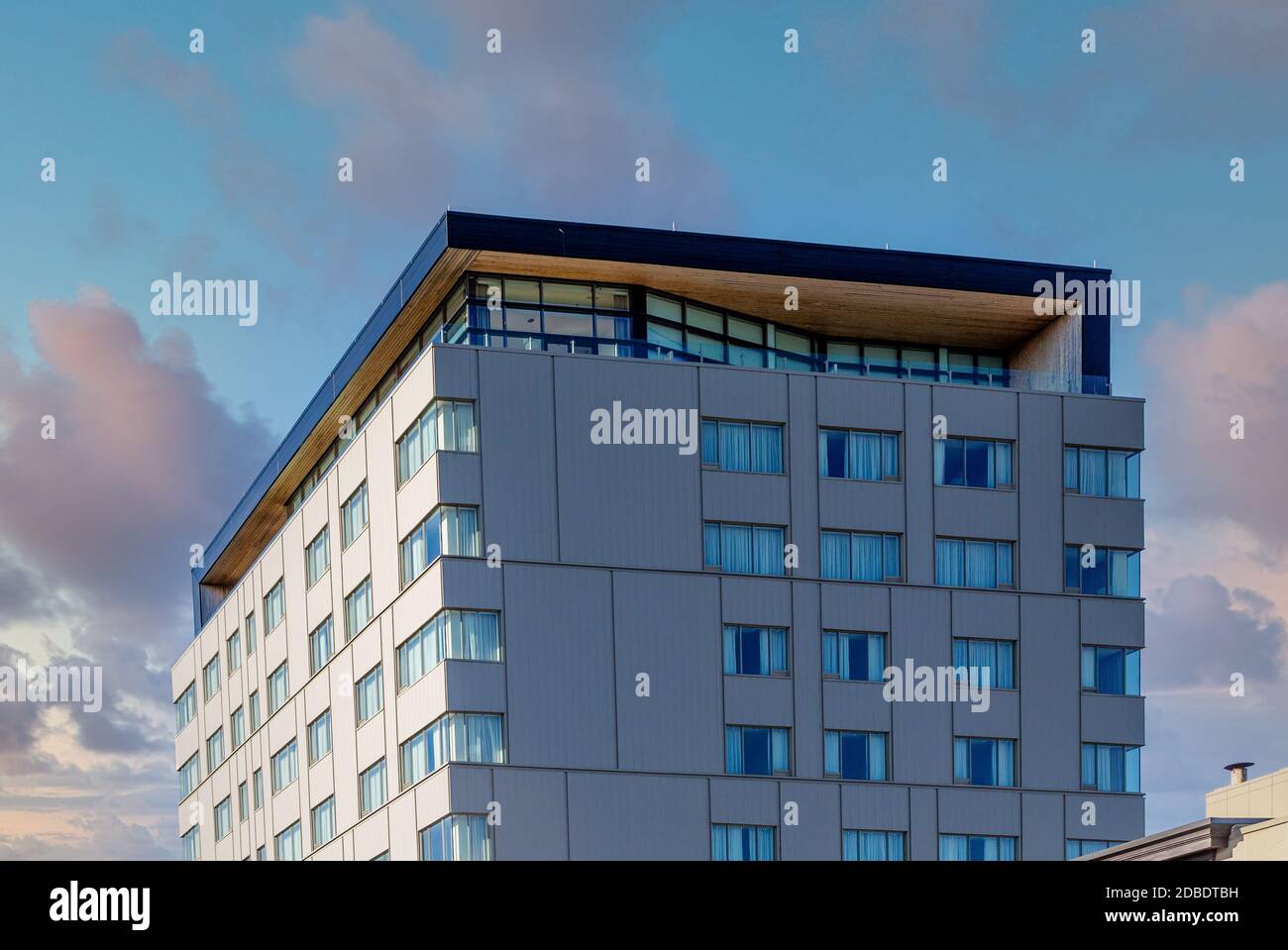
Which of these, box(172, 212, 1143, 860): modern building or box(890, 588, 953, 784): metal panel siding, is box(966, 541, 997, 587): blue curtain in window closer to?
box(172, 212, 1143, 860): modern building

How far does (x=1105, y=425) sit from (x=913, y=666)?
40.7 feet

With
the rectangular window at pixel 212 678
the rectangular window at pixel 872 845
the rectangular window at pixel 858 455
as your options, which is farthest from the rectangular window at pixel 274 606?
the rectangular window at pixel 872 845

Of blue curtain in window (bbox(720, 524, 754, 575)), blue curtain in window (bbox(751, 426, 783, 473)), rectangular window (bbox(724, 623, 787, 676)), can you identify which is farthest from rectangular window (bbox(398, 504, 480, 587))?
blue curtain in window (bbox(751, 426, 783, 473))

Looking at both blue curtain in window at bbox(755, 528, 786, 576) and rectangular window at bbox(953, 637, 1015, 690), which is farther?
rectangular window at bbox(953, 637, 1015, 690)

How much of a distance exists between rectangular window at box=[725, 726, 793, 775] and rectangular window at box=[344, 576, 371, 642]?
1488 cm

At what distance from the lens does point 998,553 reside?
6950cm

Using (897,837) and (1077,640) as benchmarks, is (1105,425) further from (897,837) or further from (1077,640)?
(897,837)

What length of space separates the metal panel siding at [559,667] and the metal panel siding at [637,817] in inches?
34.5

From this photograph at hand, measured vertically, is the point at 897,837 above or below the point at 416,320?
below

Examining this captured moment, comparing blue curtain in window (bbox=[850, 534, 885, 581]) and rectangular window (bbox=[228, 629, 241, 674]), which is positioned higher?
blue curtain in window (bbox=[850, 534, 885, 581])

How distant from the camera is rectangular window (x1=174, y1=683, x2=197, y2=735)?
332 ft

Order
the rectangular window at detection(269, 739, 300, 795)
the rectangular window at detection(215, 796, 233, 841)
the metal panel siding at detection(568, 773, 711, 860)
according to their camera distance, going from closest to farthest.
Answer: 1. the metal panel siding at detection(568, 773, 711, 860)
2. the rectangular window at detection(269, 739, 300, 795)
3. the rectangular window at detection(215, 796, 233, 841)

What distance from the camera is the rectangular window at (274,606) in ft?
271
